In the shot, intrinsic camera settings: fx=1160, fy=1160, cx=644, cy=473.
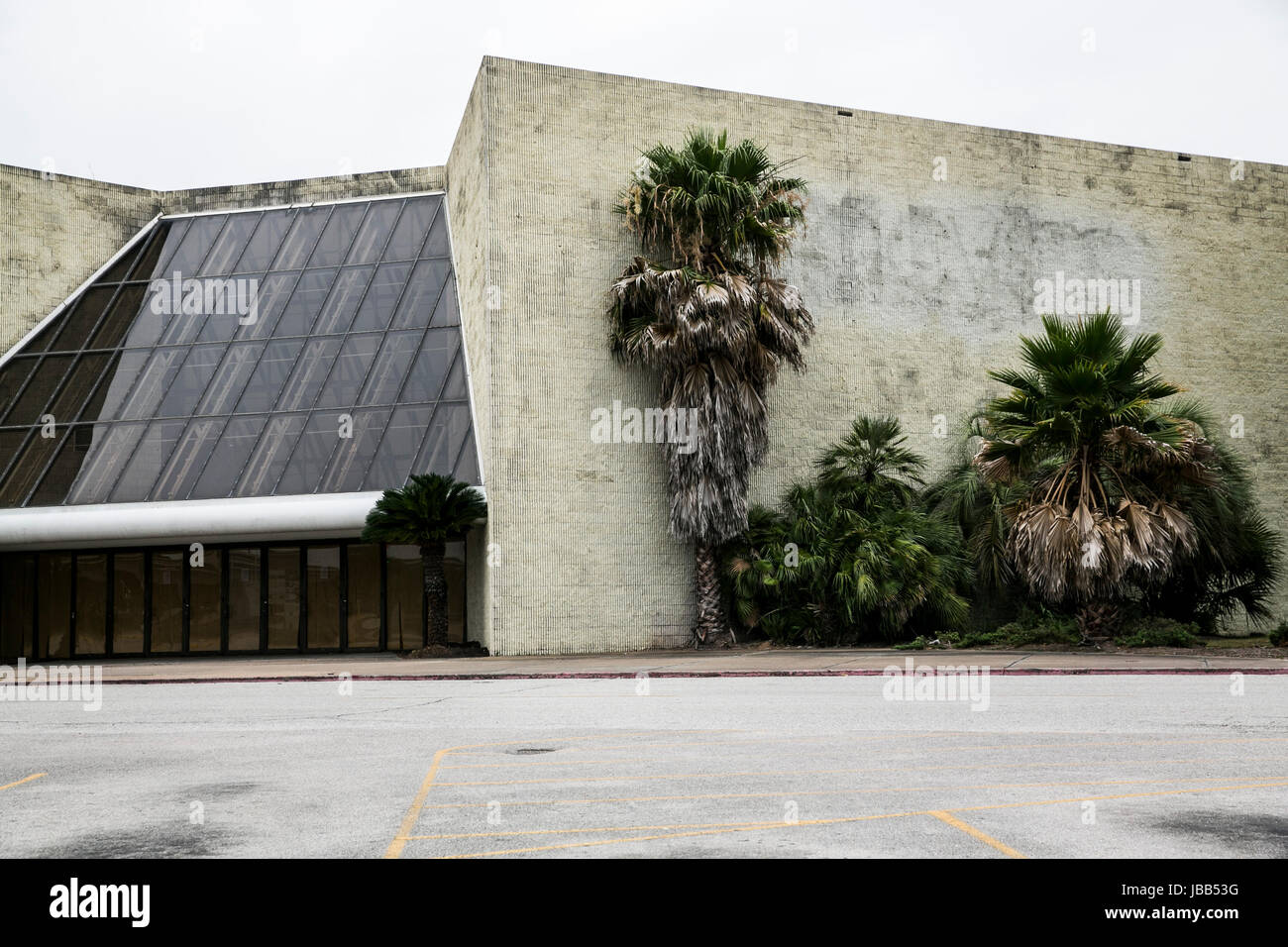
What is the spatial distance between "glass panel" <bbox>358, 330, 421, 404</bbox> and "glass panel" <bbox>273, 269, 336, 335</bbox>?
2165mm

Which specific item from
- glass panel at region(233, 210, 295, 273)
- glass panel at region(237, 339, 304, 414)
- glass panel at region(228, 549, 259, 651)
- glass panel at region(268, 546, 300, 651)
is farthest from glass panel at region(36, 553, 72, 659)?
glass panel at region(233, 210, 295, 273)

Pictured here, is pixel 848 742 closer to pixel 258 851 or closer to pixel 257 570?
pixel 258 851

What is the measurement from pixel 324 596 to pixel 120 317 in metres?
8.84

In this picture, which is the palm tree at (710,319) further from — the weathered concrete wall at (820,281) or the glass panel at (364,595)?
the glass panel at (364,595)

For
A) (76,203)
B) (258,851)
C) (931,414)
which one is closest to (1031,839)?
(258,851)

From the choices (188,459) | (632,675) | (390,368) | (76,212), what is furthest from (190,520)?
(632,675)

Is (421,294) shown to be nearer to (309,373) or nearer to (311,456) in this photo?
(309,373)

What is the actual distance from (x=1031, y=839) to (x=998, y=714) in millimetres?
5781

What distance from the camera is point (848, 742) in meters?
8.88

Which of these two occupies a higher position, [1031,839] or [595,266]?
[595,266]

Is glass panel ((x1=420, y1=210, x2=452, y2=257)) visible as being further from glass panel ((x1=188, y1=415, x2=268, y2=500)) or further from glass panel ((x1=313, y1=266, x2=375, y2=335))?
glass panel ((x1=188, y1=415, x2=268, y2=500))

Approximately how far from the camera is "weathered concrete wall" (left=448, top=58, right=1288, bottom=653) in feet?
74.8

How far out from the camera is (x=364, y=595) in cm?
2538
